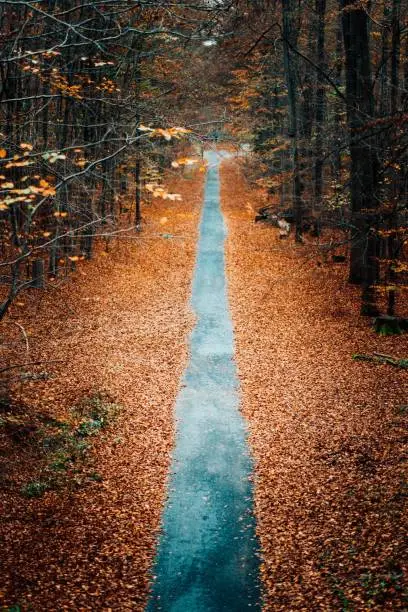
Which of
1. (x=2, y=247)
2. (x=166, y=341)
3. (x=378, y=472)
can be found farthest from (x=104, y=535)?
(x=2, y=247)

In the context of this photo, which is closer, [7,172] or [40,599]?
[40,599]

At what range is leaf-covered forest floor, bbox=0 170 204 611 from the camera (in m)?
7.35

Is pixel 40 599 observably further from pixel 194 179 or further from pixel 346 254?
pixel 194 179

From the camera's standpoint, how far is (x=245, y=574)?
7.61m

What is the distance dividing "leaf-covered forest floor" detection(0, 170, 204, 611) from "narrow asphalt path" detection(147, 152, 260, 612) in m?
0.32

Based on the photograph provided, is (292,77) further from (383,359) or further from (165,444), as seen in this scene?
(165,444)

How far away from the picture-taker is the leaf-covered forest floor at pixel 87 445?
735 cm

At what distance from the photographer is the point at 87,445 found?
1051 cm

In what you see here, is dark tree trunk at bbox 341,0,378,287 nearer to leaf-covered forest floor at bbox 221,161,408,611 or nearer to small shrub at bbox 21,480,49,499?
leaf-covered forest floor at bbox 221,161,408,611

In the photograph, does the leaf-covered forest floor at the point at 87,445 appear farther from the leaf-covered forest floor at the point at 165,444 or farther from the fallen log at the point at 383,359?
the fallen log at the point at 383,359

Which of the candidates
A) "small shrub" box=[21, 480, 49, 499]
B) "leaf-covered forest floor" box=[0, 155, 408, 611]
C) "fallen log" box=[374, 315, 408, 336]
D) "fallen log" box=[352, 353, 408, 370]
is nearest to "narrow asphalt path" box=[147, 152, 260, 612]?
"leaf-covered forest floor" box=[0, 155, 408, 611]

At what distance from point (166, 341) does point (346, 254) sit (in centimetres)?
1023

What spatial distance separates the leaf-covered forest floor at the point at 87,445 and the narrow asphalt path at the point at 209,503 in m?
0.32

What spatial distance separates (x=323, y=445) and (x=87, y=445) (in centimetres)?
474
